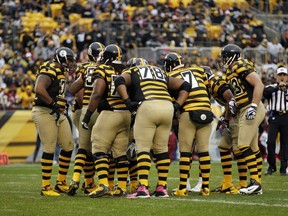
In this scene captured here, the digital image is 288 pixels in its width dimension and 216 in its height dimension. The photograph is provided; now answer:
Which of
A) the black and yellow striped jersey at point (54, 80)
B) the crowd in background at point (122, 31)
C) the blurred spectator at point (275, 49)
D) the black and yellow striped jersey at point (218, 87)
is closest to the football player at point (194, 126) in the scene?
the black and yellow striped jersey at point (218, 87)

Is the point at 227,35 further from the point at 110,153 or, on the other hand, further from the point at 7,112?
the point at 110,153

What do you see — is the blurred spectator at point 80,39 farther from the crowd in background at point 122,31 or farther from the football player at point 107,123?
the football player at point 107,123

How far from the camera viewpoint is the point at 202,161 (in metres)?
11.4

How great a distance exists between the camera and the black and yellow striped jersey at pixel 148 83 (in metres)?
10.9

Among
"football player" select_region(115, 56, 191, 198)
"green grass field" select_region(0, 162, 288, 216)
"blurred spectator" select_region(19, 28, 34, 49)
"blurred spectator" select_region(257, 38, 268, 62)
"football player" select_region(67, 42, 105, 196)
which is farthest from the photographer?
"blurred spectator" select_region(19, 28, 34, 49)

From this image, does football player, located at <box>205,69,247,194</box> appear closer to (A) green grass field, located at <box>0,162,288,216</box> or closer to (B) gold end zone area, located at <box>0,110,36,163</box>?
(A) green grass field, located at <box>0,162,288,216</box>

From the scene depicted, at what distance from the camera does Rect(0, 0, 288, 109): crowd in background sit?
2436 cm

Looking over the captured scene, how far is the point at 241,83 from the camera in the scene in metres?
11.6

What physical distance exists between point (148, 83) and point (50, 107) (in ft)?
5.13

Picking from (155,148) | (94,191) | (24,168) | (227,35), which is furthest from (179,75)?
(227,35)

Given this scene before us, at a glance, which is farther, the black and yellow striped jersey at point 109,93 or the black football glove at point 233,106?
the black football glove at point 233,106

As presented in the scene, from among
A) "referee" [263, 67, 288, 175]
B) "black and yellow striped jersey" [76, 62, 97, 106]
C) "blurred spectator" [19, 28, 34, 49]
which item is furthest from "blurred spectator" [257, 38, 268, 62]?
"black and yellow striped jersey" [76, 62, 97, 106]

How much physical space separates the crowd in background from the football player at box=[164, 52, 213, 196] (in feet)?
36.5

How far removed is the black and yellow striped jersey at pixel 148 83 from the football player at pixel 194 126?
42 centimetres
